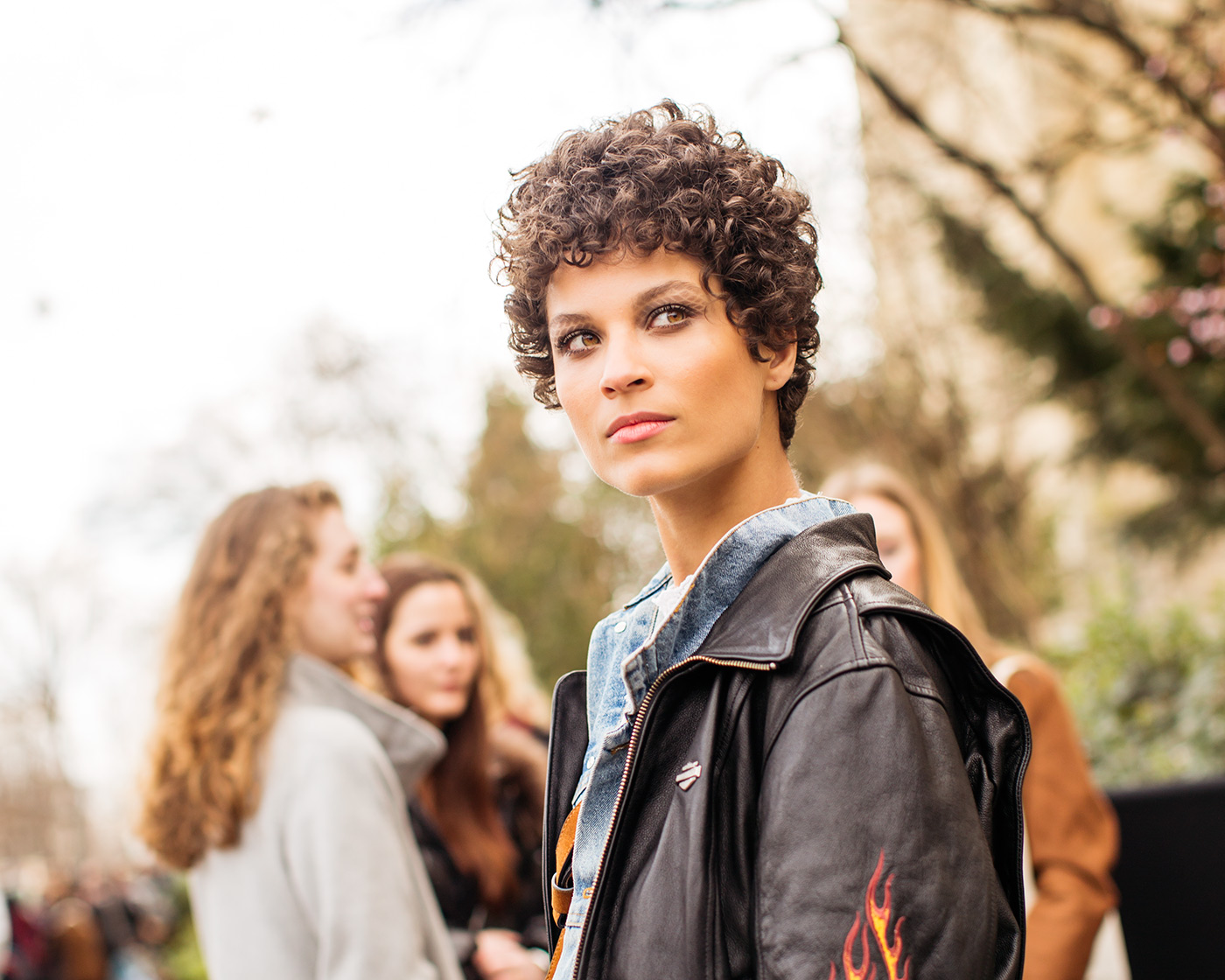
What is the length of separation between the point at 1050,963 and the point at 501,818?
2161mm

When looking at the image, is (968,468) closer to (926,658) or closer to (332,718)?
(332,718)

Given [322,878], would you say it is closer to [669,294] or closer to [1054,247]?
[669,294]

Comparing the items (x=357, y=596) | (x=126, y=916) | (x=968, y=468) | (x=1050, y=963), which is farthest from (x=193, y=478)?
(x=1050, y=963)

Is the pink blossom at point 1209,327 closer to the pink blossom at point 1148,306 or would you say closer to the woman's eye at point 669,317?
the pink blossom at point 1148,306

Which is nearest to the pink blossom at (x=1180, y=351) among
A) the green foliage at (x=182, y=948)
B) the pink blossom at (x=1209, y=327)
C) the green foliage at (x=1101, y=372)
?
the pink blossom at (x=1209, y=327)

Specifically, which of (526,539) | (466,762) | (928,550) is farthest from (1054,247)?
(526,539)

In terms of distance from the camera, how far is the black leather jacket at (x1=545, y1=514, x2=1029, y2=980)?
42.6 inches

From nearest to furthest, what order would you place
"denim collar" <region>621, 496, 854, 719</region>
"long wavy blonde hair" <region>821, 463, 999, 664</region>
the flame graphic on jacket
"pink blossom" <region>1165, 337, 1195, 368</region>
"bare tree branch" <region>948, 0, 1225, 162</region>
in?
the flame graphic on jacket → "denim collar" <region>621, 496, 854, 719</region> → "long wavy blonde hair" <region>821, 463, 999, 664</region> → "bare tree branch" <region>948, 0, 1225, 162</region> → "pink blossom" <region>1165, 337, 1195, 368</region>

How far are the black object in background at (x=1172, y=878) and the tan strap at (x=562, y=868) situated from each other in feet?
9.10

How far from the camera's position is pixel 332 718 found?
2893 millimetres

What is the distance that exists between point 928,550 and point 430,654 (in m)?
1.86

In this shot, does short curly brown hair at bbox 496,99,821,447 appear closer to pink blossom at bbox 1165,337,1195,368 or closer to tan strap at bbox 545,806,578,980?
tan strap at bbox 545,806,578,980

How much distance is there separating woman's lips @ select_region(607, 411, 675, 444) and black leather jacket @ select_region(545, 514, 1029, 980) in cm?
24

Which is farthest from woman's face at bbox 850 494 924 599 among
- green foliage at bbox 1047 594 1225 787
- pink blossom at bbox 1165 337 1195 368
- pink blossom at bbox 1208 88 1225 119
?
pink blossom at bbox 1165 337 1195 368
